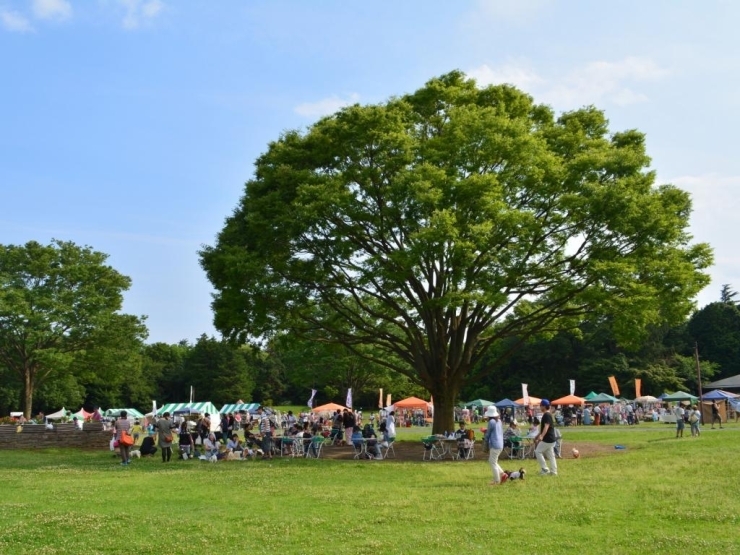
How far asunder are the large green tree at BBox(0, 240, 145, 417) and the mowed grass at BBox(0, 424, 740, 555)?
89.7 feet

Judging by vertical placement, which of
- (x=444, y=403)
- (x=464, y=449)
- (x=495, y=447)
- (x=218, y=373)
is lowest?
(x=464, y=449)

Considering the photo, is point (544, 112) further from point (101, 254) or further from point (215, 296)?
point (101, 254)

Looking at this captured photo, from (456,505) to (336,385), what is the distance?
64.8 metres

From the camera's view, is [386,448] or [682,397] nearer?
[386,448]

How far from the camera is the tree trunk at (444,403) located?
2564cm

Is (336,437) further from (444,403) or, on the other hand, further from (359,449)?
(359,449)

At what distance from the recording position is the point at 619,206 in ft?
69.0

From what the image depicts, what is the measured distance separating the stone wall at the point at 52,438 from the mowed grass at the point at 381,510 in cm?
1318

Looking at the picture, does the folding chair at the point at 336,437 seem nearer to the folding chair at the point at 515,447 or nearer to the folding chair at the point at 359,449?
the folding chair at the point at 359,449

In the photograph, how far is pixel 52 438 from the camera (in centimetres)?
3041

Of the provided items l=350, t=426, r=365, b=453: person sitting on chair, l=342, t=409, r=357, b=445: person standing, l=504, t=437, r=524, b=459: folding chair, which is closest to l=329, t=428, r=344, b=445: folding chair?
l=342, t=409, r=357, b=445: person standing

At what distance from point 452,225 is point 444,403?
28.1 feet

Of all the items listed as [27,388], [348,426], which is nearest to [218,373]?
[27,388]

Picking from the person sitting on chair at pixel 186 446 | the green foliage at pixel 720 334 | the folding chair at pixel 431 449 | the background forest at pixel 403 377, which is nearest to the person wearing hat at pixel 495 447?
the folding chair at pixel 431 449
